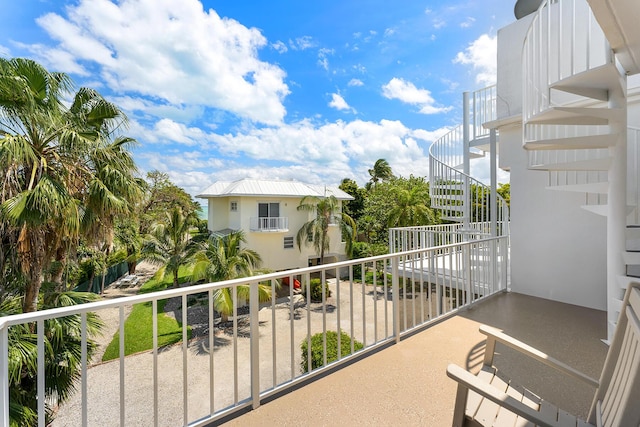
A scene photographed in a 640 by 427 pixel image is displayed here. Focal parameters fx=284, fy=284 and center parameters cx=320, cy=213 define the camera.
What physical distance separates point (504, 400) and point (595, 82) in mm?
3122

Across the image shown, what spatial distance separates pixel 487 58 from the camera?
5.56 meters

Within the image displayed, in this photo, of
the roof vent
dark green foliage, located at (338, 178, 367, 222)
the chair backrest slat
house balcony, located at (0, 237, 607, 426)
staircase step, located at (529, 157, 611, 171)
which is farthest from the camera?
dark green foliage, located at (338, 178, 367, 222)

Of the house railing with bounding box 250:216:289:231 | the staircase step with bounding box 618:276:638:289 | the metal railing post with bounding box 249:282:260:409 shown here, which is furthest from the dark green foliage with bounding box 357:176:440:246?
the metal railing post with bounding box 249:282:260:409

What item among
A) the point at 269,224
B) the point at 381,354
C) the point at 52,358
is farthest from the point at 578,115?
the point at 269,224

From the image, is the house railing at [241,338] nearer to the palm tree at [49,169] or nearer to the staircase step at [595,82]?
the palm tree at [49,169]

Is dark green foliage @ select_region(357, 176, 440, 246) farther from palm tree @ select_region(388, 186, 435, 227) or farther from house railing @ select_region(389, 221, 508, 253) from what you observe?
house railing @ select_region(389, 221, 508, 253)

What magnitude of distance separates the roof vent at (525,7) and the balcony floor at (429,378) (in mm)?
5020

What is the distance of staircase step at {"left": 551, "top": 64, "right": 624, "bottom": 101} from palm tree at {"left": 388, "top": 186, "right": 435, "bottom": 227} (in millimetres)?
11105

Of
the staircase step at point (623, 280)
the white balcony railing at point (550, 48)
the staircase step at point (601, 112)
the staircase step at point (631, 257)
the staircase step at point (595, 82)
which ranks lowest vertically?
the staircase step at point (623, 280)

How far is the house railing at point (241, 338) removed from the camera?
1.50 m

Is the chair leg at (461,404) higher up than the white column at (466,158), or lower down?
lower down

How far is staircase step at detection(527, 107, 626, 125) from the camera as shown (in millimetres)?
2660

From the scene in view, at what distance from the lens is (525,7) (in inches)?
195

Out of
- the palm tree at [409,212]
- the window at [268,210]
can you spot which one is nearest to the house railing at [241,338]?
the palm tree at [409,212]
